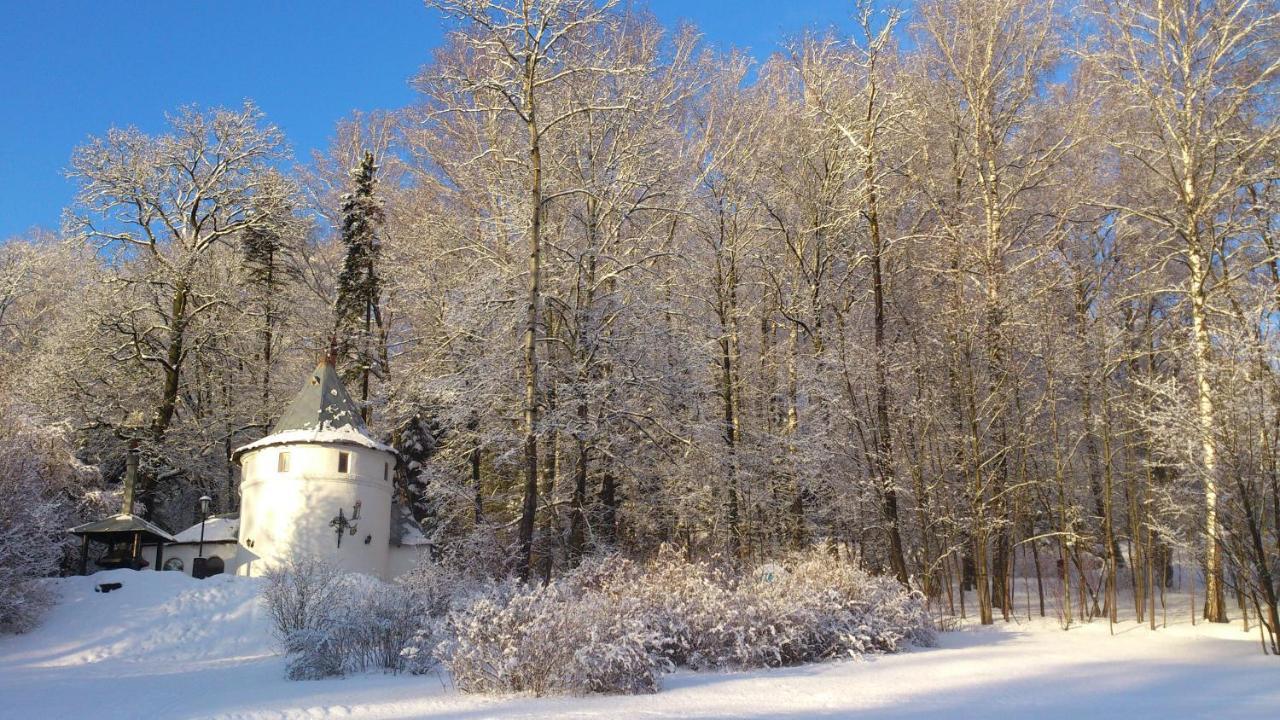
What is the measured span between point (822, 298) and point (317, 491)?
43.0ft

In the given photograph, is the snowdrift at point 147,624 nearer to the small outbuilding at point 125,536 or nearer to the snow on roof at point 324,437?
the small outbuilding at point 125,536

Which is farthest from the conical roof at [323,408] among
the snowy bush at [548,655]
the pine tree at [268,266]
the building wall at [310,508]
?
the snowy bush at [548,655]

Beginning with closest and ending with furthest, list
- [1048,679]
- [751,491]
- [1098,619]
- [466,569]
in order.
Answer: [1048,679]
[466,569]
[1098,619]
[751,491]

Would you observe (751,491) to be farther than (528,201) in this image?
Yes

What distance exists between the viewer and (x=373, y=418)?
28172 mm

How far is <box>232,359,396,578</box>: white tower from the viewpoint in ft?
76.1

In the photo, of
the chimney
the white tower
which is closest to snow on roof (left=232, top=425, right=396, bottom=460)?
the white tower

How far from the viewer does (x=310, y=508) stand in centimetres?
2330

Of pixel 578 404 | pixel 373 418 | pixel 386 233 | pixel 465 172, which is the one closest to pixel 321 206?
pixel 386 233

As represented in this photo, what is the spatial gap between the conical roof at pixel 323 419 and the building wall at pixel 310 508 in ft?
0.84

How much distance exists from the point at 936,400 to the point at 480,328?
8.90m

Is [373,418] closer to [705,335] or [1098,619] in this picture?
[705,335]

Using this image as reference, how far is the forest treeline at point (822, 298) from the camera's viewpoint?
1645cm

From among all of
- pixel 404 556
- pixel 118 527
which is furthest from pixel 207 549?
pixel 404 556
